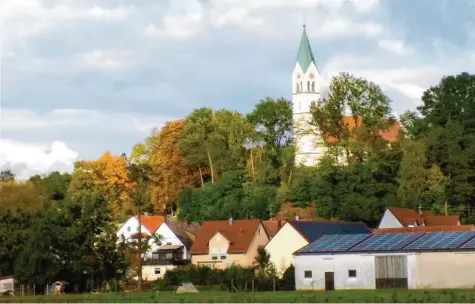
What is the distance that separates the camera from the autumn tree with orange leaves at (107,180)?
124 metres

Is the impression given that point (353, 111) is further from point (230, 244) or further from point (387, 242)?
point (387, 242)

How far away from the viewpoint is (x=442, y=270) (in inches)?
2349

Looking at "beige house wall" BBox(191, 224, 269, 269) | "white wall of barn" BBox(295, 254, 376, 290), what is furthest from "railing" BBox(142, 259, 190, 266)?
"white wall of barn" BBox(295, 254, 376, 290)

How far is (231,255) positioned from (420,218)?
17.2 m

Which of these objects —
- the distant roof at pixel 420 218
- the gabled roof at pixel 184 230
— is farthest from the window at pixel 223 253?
the distant roof at pixel 420 218

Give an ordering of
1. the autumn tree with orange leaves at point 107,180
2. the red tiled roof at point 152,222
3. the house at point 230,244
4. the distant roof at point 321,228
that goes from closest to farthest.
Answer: the distant roof at point 321,228, the house at point 230,244, the red tiled roof at point 152,222, the autumn tree with orange leaves at point 107,180

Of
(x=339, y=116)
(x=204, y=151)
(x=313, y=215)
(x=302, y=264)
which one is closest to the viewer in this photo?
(x=302, y=264)

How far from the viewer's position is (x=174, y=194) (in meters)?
117

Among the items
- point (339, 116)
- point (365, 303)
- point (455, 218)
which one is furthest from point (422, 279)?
point (339, 116)

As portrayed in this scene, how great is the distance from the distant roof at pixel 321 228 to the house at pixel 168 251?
1907cm

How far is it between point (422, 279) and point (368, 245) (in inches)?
192

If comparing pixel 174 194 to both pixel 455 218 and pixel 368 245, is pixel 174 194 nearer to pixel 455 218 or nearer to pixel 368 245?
pixel 455 218

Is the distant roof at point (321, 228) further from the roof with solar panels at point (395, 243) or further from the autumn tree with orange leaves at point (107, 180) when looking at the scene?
the autumn tree with orange leaves at point (107, 180)

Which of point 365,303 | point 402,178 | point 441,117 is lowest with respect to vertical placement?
point 365,303
